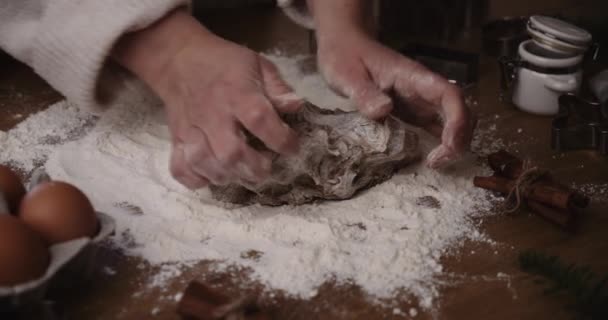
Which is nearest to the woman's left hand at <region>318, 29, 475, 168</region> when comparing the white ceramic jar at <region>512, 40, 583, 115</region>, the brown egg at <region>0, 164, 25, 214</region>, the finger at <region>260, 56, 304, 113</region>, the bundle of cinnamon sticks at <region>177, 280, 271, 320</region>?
the finger at <region>260, 56, 304, 113</region>

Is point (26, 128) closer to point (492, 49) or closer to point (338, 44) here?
point (338, 44)

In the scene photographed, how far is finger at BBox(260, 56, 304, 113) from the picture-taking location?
3.02 feet

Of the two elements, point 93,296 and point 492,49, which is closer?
point 93,296

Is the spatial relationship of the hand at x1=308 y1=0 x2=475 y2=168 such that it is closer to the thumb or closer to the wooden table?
the thumb

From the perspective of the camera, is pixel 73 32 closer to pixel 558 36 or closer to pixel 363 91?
pixel 363 91

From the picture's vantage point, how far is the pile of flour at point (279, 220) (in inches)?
34.2

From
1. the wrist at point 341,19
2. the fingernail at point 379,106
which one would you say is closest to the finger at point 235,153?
the fingernail at point 379,106

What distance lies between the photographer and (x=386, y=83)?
1082 mm

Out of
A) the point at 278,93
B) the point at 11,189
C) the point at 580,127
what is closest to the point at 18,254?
the point at 11,189

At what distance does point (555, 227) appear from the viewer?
0.97m

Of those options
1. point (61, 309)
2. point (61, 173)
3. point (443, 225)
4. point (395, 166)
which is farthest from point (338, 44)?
point (61, 309)

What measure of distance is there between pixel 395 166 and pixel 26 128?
2.30 ft

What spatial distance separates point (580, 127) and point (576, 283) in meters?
0.46

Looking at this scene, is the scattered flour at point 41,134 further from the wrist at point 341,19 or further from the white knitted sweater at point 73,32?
the wrist at point 341,19
